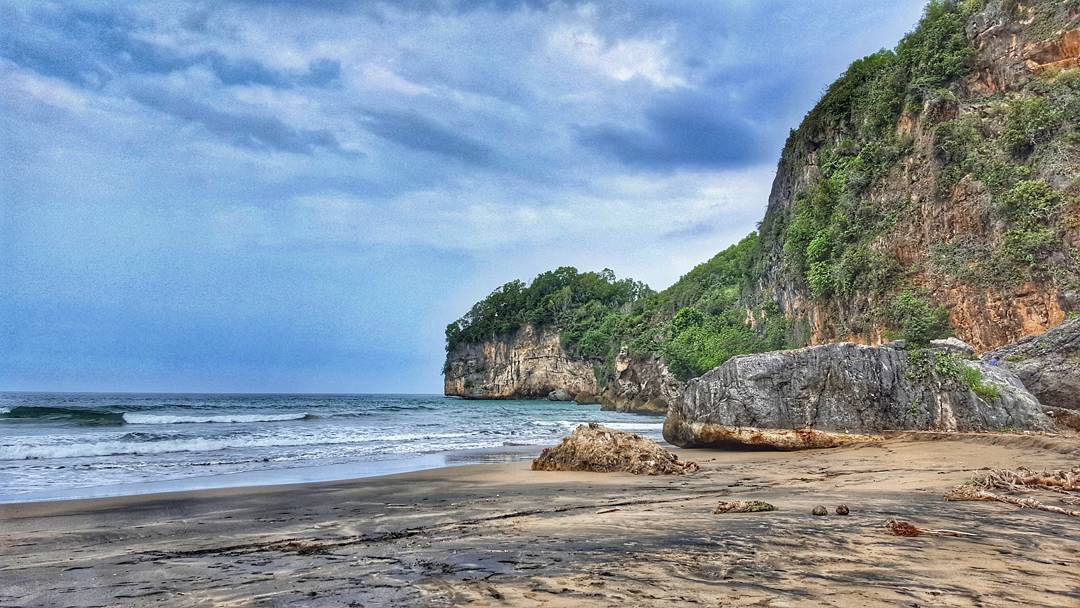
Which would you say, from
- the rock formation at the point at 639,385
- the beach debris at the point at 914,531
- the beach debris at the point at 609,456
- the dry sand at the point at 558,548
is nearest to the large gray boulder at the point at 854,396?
the dry sand at the point at 558,548

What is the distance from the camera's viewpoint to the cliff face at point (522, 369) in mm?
84562

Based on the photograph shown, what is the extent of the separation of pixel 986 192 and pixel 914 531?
22.4 metres

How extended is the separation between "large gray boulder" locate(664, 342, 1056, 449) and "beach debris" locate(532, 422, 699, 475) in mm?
3532

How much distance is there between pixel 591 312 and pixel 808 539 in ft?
271

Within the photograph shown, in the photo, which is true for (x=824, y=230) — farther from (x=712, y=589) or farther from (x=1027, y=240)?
(x=712, y=589)

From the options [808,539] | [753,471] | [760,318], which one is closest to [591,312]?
[760,318]

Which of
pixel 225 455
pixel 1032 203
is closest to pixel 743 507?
pixel 225 455

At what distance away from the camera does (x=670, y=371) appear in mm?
52031

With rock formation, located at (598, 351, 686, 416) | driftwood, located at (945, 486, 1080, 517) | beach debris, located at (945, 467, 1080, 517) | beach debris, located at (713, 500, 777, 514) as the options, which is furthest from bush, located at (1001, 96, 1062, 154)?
rock formation, located at (598, 351, 686, 416)

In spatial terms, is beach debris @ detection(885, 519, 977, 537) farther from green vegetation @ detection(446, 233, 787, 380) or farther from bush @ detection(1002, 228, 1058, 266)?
green vegetation @ detection(446, 233, 787, 380)

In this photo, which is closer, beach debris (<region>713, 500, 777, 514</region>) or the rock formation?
beach debris (<region>713, 500, 777, 514</region>)

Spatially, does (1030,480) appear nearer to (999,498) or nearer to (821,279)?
(999,498)

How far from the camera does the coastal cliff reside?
63.0ft

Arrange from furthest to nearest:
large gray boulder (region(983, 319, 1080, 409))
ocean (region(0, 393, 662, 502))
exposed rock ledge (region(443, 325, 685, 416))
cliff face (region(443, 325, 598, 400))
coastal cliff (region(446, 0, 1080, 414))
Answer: cliff face (region(443, 325, 598, 400)), exposed rock ledge (region(443, 325, 685, 416)), coastal cliff (region(446, 0, 1080, 414)), large gray boulder (region(983, 319, 1080, 409)), ocean (region(0, 393, 662, 502))
